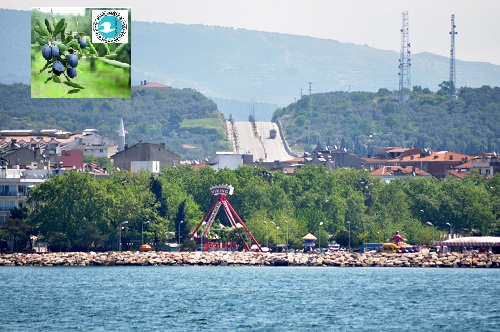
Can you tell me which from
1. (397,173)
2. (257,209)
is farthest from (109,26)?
(397,173)

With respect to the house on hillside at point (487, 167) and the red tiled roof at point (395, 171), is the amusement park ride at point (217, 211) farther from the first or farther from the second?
the house on hillside at point (487, 167)

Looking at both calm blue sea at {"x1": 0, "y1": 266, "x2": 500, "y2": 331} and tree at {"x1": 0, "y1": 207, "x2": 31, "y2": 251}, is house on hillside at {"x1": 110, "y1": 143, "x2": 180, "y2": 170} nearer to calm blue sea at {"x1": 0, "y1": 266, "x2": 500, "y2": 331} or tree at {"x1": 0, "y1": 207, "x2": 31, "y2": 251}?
tree at {"x1": 0, "y1": 207, "x2": 31, "y2": 251}

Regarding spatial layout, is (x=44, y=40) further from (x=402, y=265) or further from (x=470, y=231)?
(x=470, y=231)

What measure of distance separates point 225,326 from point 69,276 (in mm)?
35617

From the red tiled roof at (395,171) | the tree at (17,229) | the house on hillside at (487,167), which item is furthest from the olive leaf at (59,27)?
the red tiled roof at (395,171)

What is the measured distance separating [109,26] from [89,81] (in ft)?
9.20

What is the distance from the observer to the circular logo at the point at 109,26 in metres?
42.9

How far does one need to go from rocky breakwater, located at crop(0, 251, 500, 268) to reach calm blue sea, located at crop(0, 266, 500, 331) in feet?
14.5

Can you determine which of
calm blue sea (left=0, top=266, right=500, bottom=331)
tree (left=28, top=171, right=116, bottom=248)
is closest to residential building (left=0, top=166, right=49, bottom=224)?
tree (left=28, top=171, right=116, bottom=248)

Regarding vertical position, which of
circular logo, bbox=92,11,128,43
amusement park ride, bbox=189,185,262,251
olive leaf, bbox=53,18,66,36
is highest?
circular logo, bbox=92,11,128,43

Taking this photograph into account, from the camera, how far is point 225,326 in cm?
5941

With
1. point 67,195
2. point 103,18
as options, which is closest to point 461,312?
point 103,18

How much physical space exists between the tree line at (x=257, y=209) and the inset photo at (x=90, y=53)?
72524mm

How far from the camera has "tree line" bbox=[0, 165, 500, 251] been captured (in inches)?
4579
